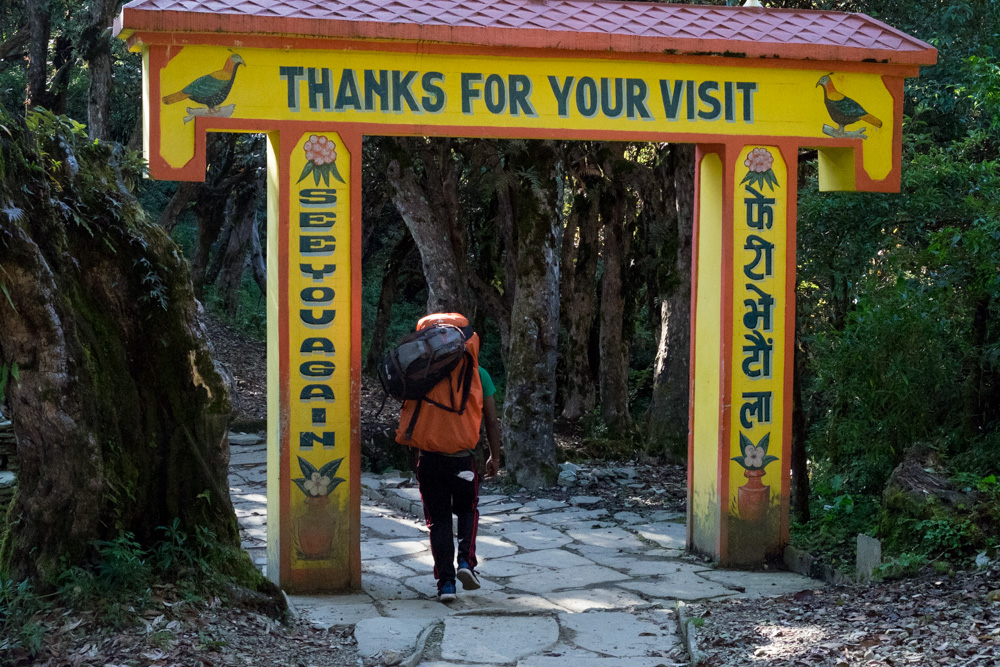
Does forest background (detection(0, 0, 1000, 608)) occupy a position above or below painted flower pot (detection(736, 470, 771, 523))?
above

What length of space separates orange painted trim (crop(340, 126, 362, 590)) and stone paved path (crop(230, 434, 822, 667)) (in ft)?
1.00

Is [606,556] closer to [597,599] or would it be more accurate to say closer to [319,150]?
[597,599]

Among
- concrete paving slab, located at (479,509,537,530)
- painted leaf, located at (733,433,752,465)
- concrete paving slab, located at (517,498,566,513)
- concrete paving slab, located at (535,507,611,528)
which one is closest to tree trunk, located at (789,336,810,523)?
painted leaf, located at (733,433,752,465)

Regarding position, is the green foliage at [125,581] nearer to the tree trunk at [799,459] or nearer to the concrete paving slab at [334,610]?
the concrete paving slab at [334,610]

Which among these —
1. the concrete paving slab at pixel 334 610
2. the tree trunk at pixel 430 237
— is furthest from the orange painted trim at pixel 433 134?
the tree trunk at pixel 430 237

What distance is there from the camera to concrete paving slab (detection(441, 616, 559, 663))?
5469 mm

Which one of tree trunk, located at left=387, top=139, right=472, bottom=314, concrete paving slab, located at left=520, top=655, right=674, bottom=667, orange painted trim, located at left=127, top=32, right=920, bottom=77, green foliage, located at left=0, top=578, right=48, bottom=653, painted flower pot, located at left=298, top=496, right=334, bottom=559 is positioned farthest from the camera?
tree trunk, located at left=387, top=139, right=472, bottom=314

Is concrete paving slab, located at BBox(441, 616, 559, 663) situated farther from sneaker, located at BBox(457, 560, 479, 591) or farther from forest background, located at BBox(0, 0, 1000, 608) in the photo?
forest background, located at BBox(0, 0, 1000, 608)

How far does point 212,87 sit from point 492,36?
173 cm

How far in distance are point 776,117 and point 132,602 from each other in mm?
5035

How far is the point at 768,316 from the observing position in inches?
293

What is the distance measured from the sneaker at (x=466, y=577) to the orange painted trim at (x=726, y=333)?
1869 millimetres

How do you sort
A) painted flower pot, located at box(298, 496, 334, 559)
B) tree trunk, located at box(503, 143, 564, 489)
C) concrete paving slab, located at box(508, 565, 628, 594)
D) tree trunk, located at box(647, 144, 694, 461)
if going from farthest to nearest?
1. tree trunk, located at box(647, 144, 694, 461)
2. tree trunk, located at box(503, 143, 564, 489)
3. concrete paving slab, located at box(508, 565, 628, 594)
4. painted flower pot, located at box(298, 496, 334, 559)

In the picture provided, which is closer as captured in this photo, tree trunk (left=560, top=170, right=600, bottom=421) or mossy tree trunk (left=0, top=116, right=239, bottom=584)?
mossy tree trunk (left=0, top=116, right=239, bottom=584)
